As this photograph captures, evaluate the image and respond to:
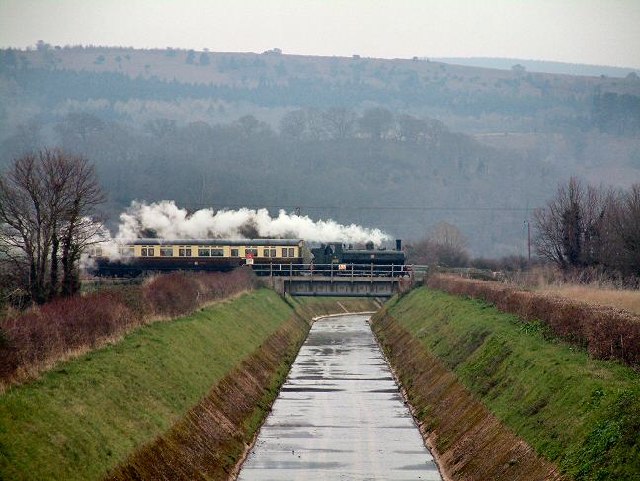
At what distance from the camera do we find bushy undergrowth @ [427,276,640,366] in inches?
1602

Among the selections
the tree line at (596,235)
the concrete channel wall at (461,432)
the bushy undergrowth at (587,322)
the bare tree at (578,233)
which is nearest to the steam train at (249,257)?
the bare tree at (578,233)

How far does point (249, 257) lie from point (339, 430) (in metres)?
63.6

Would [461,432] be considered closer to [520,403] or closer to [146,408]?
[520,403]

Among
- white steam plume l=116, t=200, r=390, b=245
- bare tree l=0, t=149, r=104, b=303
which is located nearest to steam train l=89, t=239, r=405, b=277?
white steam plume l=116, t=200, r=390, b=245

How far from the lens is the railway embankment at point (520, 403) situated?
33312 millimetres

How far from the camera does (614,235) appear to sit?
95.4 metres

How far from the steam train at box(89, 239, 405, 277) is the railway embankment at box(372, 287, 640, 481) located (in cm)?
4515

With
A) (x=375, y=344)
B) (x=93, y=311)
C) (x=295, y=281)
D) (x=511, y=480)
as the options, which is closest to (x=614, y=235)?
(x=375, y=344)

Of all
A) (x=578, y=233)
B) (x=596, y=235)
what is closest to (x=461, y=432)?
(x=596, y=235)

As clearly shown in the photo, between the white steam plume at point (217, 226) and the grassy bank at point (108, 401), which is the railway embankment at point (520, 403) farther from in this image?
the white steam plume at point (217, 226)

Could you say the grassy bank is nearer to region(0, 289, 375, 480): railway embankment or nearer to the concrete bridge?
region(0, 289, 375, 480): railway embankment

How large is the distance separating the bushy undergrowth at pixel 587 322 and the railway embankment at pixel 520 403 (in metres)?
0.42

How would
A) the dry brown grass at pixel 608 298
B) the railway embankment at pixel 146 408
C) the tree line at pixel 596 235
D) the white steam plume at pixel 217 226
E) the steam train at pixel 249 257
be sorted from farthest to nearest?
1. the white steam plume at pixel 217 226
2. the steam train at pixel 249 257
3. the tree line at pixel 596 235
4. the dry brown grass at pixel 608 298
5. the railway embankment at pixel 146 408

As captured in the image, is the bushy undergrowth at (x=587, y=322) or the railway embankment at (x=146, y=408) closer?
the railway embankment at (x=146, y=408)
